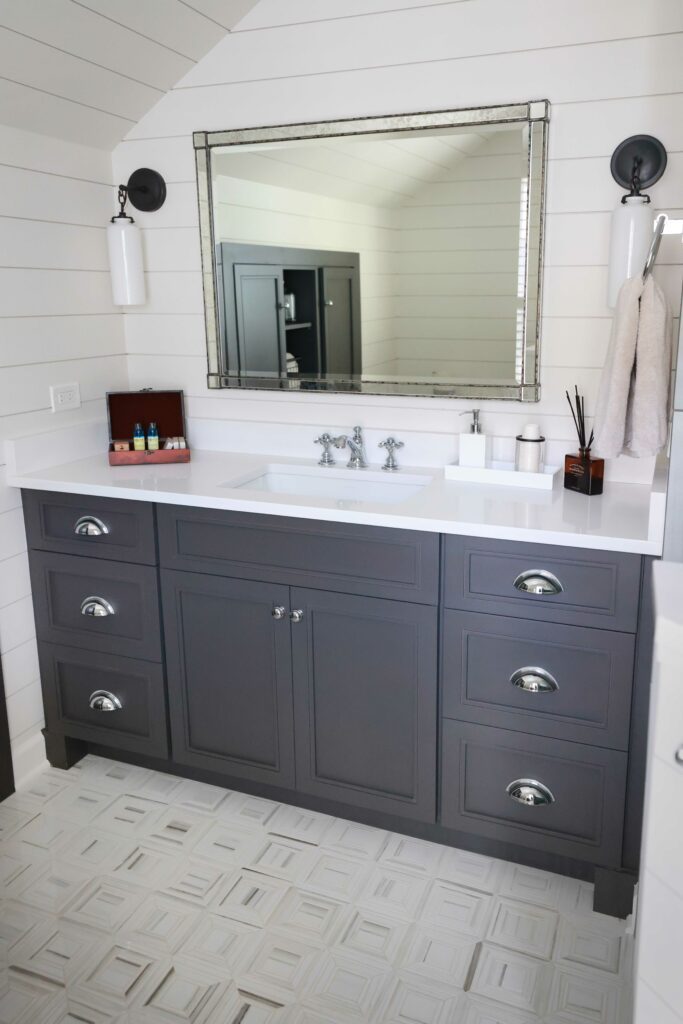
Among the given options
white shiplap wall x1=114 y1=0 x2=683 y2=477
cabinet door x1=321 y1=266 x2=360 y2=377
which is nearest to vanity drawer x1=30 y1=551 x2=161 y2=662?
white shiplap wall x1=114 y1=0 x2=683 y2=477

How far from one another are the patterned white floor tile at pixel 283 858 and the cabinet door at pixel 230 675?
0.15 metres

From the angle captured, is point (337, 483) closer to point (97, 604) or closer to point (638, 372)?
point (97, 604)

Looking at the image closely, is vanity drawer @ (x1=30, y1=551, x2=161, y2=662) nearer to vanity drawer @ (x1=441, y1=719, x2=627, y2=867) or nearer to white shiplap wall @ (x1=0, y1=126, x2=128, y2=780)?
white shiplap wall @ (x1=0, y1=126, x2=128, y2=780)

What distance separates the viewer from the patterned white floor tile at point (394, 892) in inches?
81.2

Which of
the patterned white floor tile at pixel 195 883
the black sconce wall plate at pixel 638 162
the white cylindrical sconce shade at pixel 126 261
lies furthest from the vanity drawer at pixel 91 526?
the black sconce wall plate at pixel 638 162

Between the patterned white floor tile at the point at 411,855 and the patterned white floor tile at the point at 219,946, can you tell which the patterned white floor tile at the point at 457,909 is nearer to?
the patterned white floor tile at the point at 411,855

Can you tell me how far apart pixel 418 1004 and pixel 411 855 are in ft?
1.55

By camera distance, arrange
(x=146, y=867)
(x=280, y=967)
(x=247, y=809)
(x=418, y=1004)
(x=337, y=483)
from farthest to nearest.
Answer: (x=337, y=483) < (x=247, y=809) < (x=146, y=867) < (x=280, y=967) < (x=418, y=1004)

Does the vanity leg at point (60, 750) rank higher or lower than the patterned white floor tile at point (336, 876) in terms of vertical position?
higher

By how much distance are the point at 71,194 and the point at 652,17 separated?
1.63m

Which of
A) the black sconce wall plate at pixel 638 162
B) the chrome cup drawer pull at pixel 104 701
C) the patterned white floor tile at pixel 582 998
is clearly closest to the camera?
the patterned white floor tile at pixel 582 998

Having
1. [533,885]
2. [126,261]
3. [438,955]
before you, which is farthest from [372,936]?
[126,261]

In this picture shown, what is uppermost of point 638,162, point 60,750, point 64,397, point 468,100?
point 468,100

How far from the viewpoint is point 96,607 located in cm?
247
